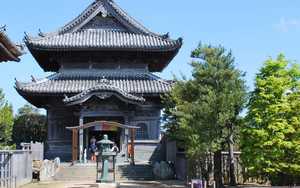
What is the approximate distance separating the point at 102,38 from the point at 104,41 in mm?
744

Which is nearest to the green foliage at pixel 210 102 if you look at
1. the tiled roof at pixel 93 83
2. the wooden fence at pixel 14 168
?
the wooden fence at pixel 14 168

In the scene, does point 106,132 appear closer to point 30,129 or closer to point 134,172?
point 134,172

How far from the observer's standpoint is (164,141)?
36844mm

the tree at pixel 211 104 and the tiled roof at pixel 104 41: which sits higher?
the tiled roof at pixel 104 41

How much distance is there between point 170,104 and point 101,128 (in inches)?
276

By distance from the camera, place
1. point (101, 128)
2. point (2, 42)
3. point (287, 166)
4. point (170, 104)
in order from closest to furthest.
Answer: point (2, 42), point (287, 166), point (170, 104), point (101, 128)

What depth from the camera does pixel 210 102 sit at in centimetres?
2294

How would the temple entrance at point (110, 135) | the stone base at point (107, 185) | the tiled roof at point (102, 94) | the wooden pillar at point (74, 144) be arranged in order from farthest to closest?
the temple entrance at point (110, 135) → the tiled roof at point (102, 94) → the wooden pillar at point (74, 144) → the stone base at point (107, 185)

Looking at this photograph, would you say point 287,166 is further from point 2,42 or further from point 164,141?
point 164,141

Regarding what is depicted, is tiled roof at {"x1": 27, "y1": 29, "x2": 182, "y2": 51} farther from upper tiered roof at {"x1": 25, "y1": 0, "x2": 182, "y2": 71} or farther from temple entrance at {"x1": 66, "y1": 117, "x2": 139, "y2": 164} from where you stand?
temple entrance at {"x1": 66, "y1": 117, "x2": 139, "y2": 164}

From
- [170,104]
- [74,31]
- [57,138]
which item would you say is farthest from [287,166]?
[74,31]

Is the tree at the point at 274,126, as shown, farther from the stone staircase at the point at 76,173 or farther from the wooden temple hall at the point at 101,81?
the wooden temple hall at the point at 101,81

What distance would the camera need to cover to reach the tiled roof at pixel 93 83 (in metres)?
37.2

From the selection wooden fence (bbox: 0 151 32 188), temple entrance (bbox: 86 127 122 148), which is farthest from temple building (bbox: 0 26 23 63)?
temple entrance (bbox: 86 127 122 148)
